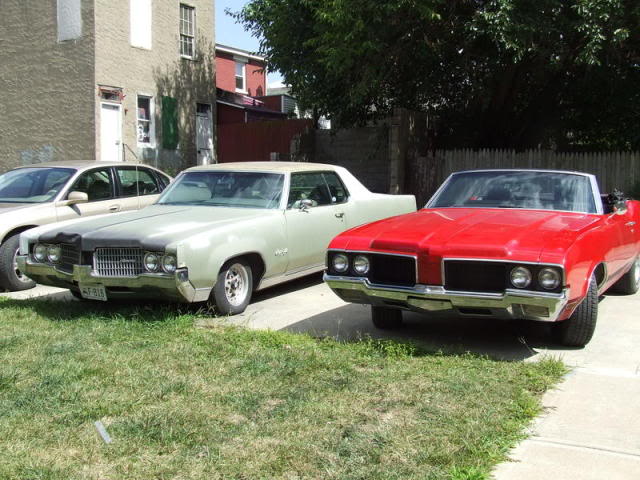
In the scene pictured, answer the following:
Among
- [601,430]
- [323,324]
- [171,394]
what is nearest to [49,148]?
[323,324]

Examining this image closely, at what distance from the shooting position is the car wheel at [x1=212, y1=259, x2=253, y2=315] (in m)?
6.86

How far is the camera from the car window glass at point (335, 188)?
348 inches

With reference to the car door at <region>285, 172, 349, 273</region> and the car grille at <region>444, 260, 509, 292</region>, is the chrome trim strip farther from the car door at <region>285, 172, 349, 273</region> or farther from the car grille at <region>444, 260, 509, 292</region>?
the car grille at <region>444, 260, 509, 292</region>

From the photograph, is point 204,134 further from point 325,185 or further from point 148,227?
point 148,227

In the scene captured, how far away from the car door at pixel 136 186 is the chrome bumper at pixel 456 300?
4877mm

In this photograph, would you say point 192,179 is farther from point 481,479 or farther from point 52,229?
point 481,479

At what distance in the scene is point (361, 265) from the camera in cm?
578

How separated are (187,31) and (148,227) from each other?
716 inches

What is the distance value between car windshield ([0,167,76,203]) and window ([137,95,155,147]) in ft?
41.3

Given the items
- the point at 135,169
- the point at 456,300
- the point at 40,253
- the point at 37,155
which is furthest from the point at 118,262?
the point at 37,155

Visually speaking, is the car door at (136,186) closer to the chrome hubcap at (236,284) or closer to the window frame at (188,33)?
the chrome hubcap at (236,284)

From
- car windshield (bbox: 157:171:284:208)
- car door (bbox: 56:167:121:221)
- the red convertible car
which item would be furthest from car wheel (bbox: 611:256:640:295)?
car door (bbox: 56:167:121:221)

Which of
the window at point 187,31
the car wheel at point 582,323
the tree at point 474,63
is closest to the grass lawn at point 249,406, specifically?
the car wheel at point 582,323

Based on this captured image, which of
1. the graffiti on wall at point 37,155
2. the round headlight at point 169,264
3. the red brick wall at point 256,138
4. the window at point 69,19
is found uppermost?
the window at point 69,19
